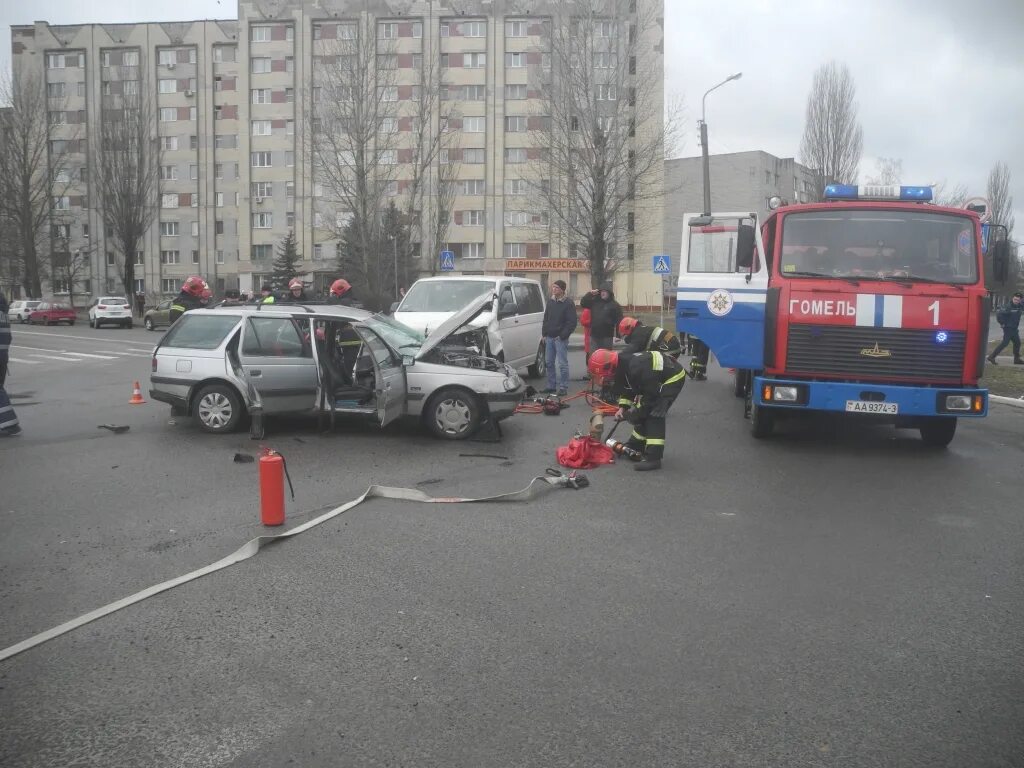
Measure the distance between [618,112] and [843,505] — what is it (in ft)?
87.7

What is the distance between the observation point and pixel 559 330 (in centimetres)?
1398

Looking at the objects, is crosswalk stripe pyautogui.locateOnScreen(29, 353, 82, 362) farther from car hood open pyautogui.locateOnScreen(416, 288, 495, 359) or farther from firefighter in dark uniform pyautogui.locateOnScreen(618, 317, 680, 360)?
firefighter in dark uniform pyautogui.locateOnScreen(618, 317, 680, 360)

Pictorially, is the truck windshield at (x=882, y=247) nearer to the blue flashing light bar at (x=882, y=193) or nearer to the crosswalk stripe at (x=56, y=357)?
the blue flashing light bar at (x=882, y=193)

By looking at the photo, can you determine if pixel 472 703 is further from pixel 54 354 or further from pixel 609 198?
pixel 609 198

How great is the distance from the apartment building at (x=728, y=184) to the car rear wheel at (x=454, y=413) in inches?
2463

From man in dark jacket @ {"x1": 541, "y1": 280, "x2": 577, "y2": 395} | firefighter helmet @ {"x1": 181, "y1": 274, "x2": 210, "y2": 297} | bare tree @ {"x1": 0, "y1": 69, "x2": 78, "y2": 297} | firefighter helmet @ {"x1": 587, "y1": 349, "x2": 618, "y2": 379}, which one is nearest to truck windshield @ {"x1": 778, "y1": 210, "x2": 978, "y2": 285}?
firefighter helmet @ {"x1": 587, "y1": 349, "x2": 618, "y2": 379}

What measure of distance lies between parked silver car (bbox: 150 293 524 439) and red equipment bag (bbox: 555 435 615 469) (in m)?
1.51

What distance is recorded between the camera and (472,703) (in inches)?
145

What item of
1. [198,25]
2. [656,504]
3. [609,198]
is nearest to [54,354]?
[609,198]

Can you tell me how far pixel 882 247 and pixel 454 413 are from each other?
16.6 ft

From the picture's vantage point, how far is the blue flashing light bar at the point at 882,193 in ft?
32.9

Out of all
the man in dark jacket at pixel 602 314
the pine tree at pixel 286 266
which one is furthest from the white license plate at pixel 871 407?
the pine tree at pixel 286 266

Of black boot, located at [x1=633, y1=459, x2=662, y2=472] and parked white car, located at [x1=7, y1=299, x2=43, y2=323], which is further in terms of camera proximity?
parked white car, located at [x1=7, y1=299, x2=43, y2=323]

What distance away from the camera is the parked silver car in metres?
10.2
